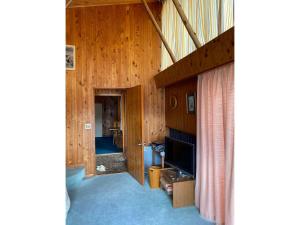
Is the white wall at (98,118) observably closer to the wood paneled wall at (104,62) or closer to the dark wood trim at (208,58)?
the wood paneled wall at (104,62)

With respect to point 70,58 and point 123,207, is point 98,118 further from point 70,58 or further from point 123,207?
point 123,207

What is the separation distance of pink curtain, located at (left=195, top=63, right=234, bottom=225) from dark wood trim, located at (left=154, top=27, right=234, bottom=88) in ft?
0.47

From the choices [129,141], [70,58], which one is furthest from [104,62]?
[129,141]

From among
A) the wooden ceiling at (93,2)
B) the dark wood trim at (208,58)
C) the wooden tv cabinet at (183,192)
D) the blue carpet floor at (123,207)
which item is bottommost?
the blue carpet floor at (123,207)

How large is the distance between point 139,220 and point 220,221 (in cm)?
103

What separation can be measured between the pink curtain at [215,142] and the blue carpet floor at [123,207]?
1.02 ft

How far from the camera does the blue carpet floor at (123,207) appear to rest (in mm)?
2631

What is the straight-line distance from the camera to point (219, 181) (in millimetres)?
2471

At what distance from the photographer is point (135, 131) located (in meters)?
4.16

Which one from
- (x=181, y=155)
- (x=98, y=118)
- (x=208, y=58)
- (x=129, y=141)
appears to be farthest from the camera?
(x=98, y=118)

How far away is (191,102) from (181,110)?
1.72 feet

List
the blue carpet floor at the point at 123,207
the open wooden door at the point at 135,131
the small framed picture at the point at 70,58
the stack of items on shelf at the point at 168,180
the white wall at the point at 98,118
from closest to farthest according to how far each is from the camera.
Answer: the blue carpet floor at the point at 123,207, the stack of items on shelf at the point at 168,180, the open wooden door at the point at 135,131, the small framed picture at the point at 70,58, the white wall at the point at 98,118

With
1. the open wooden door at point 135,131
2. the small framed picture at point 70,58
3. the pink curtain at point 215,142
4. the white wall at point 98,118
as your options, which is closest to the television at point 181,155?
the pink curtain at point 215,142
